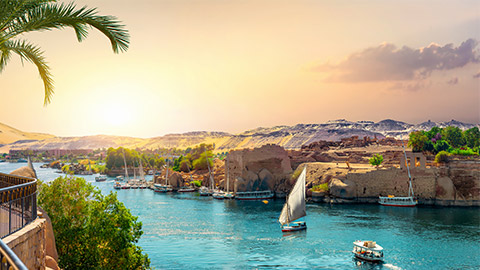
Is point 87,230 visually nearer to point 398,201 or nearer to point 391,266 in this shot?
point 391,266

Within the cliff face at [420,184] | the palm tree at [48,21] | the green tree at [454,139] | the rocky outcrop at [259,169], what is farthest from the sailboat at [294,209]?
the green tree at [454,139]

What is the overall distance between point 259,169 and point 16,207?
72498 millimetres

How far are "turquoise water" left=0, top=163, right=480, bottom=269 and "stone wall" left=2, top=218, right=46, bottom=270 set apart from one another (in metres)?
23.9

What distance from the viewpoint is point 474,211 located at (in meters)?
61.5

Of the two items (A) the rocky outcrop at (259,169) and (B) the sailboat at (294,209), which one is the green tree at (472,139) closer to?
(A) the rocky outcrop at (259,169)

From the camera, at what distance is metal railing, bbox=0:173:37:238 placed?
9926 mm

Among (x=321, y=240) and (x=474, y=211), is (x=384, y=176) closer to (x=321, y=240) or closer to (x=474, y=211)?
(x=474, y=211)

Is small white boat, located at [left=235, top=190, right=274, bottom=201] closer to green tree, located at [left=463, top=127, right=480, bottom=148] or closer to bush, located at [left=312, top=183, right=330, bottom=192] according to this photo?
bush, located at [left=312, top=183, right=330, bottom=192]

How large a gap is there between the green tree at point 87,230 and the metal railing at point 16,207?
11.1 metres

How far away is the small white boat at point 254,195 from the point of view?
76812mm

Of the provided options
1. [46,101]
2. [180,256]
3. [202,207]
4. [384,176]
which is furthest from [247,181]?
[46,101]

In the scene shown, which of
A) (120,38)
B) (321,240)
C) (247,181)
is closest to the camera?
(120,38)

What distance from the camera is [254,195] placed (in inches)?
3103

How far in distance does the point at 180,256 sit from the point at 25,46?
88.8 ft
